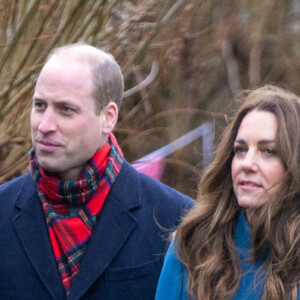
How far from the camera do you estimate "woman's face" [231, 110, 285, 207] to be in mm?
2918

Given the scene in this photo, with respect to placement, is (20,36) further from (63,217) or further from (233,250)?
(233,250)

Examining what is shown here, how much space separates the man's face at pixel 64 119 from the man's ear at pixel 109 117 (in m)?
0.05

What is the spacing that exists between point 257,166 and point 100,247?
29.5 inches

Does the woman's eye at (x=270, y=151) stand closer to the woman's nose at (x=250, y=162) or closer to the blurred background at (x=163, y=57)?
the woman's nose at (x=250, y=162)

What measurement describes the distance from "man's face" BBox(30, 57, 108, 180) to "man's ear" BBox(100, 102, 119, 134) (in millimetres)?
47

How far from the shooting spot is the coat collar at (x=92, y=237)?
10.7 ft

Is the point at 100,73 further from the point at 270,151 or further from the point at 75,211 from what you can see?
the point at 270,151

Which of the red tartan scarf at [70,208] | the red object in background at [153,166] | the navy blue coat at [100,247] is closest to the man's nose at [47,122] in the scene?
the red tartan scarf at [70,208]

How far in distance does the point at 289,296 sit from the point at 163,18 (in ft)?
7.58

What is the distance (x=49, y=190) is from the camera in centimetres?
330

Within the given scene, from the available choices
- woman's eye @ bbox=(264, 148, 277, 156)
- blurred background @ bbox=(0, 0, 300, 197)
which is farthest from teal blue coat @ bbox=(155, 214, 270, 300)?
blurred background @ bbox=(0, 0, 300, 197)

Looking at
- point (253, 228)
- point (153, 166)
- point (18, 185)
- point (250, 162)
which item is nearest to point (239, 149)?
point (250, 162)

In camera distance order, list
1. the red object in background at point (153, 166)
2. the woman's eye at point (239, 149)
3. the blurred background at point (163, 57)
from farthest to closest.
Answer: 1. the red object in background at point (153, 166)
2. the blurred background at point (163, 57)
3. the woman's eye at point (239, 149)

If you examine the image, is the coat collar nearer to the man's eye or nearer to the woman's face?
the man's eye
